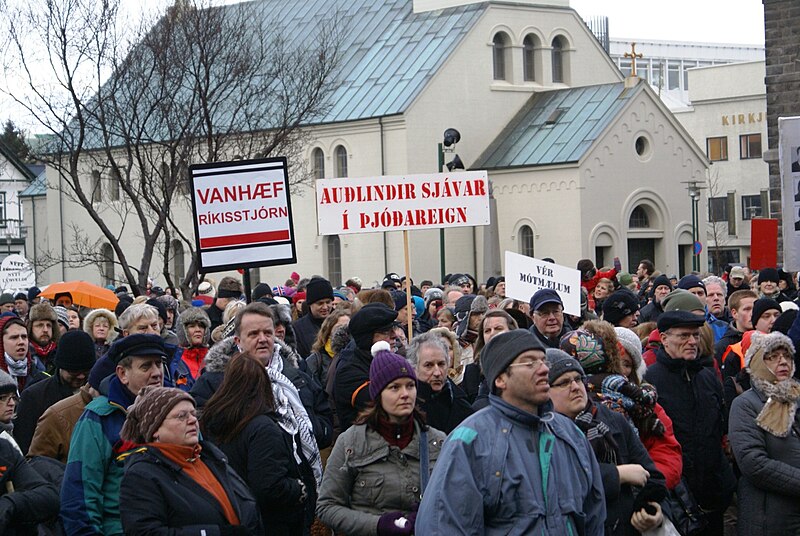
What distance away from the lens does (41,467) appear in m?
7.61

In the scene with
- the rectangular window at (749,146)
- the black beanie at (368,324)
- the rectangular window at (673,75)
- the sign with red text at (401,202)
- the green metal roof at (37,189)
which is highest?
the rectangular window at (673,75)

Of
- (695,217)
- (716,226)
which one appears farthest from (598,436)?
(716,226)

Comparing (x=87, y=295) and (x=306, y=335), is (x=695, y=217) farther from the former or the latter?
(x=306, y=335)

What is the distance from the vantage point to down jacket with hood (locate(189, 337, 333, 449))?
27.3ft

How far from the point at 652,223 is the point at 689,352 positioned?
145ft

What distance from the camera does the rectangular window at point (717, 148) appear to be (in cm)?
7475

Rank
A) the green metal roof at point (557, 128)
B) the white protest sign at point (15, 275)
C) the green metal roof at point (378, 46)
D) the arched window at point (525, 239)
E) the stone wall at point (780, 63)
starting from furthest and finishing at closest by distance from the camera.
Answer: the green metal roof at point (378, 46) < the arched window at point (525, 239) < the green metal roof at point (557, 128) < the stone wall at point (780, 63) < the white protest sign at point (15, 275)

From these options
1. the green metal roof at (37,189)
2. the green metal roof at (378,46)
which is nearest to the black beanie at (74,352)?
the green metal roof at (378,46)

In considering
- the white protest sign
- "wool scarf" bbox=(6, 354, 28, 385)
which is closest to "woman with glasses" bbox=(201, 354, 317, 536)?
"wool scarf" bbox=(6, 354, 28, 385)

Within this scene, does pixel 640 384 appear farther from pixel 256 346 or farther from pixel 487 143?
pixel 487 143

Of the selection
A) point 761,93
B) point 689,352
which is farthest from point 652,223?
point 689,352

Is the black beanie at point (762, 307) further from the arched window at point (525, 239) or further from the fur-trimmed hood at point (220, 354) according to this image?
the arched window at point (525, 239)

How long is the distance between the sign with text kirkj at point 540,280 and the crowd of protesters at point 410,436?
2.29 metres

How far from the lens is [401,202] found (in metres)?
13.6
